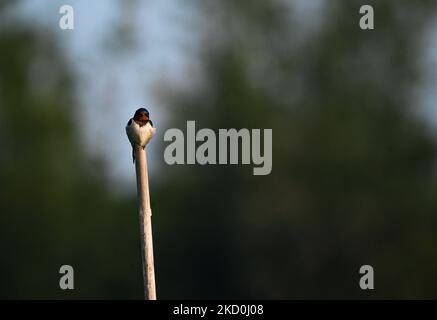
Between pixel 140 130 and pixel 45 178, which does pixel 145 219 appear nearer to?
pixel 140 130

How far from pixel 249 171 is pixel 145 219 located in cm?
2223

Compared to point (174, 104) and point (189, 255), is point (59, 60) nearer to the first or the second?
point (174, 104)

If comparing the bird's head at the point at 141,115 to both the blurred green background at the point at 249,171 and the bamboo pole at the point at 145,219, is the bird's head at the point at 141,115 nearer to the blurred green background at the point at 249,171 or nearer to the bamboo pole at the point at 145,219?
the bamboo pole at the point at 145,219

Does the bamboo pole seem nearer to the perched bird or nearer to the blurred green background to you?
the perched bird

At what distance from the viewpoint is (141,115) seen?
21.4 feet

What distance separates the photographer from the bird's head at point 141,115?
6.50 m

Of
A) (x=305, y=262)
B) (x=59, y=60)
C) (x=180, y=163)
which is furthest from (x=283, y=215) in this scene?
(x=59, y=60)

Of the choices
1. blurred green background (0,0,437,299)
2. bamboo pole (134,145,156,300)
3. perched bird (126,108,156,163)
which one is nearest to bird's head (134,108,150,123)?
perched bird (126,108,156,163)

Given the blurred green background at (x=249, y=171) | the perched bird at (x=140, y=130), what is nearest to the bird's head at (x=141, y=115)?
the perched bird at (x=140, y=130)

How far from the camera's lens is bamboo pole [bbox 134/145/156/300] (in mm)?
6172

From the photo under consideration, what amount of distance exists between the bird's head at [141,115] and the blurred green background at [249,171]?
21540 mm

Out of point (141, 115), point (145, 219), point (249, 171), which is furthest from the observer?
point (249, 171)

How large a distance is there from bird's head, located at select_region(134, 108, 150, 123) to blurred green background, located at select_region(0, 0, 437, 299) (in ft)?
70.7

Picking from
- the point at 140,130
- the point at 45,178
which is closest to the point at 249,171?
the point at 45,178
